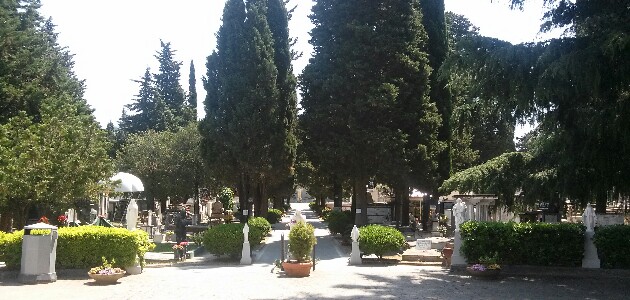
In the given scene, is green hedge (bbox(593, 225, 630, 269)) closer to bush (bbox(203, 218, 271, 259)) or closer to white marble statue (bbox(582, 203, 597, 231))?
white marble statue (bbox(582, 203, 597, 231))

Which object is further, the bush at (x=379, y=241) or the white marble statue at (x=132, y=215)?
the bush at (x=379, y=241)

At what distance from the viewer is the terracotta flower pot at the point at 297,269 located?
14664 millimetres

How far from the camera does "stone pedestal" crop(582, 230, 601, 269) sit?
50.9 ft

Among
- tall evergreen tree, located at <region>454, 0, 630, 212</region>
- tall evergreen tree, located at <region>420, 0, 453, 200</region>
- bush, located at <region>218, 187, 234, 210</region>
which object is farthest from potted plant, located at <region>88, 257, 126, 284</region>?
bush, located at <region>218, 187, 234, 210</region>

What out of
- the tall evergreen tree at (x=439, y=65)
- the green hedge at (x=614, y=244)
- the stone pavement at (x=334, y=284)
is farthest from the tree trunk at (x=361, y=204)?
the green hedge at (x=614, y=244)

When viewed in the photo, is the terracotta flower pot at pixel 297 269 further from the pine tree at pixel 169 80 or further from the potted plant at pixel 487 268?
the pine tree at pixel 169 80

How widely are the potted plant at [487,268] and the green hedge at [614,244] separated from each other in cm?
292

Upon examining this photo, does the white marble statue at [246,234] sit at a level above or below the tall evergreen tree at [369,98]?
below

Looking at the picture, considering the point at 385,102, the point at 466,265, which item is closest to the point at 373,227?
the point at 466,265

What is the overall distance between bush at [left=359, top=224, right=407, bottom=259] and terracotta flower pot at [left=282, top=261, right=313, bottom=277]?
3159 mm

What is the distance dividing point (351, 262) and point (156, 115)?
1896 inches

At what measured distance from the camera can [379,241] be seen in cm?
1736

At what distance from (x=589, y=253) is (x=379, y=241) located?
19.4 feet

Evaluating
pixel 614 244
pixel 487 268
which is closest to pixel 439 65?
pixel 614 244
